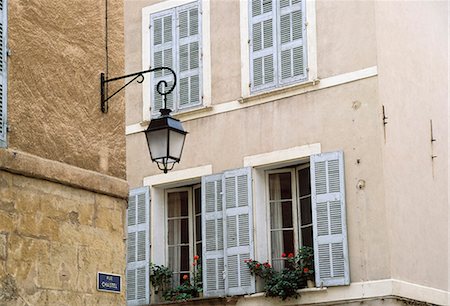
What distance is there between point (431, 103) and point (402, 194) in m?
1.85

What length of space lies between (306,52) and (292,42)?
0.28 m

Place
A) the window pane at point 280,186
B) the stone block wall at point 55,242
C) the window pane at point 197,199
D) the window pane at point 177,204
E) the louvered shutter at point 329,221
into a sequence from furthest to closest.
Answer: the window pane at point 177,204, the window pane at point 197,199, the window pane at point 280,186, the louvered shutter at point 329,221, the stone block wall at point 55,242

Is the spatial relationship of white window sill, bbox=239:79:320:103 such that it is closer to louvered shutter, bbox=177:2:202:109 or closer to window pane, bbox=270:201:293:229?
louvered shutter, bbox=177:2:202:109

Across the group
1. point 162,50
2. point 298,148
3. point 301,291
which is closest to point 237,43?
point 162,50

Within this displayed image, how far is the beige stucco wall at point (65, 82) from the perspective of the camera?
7711mm

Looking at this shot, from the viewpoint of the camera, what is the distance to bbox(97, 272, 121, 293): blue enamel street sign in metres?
8.02

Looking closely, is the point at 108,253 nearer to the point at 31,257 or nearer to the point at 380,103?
the point at 31,257

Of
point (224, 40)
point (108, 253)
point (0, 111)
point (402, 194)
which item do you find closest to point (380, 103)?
point (402, 194)

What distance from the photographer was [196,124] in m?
14.9

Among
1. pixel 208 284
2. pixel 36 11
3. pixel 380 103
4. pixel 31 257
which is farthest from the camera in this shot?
pixel 208 284

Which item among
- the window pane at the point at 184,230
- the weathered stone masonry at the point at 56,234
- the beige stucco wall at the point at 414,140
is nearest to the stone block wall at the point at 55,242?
the weathered stone masonry at the point at 56,234

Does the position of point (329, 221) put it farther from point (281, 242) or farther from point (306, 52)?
point (306, 52)

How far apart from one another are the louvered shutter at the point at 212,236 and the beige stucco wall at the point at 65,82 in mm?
5821

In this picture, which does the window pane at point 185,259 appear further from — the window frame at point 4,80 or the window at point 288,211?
the window frame at point 4,80
